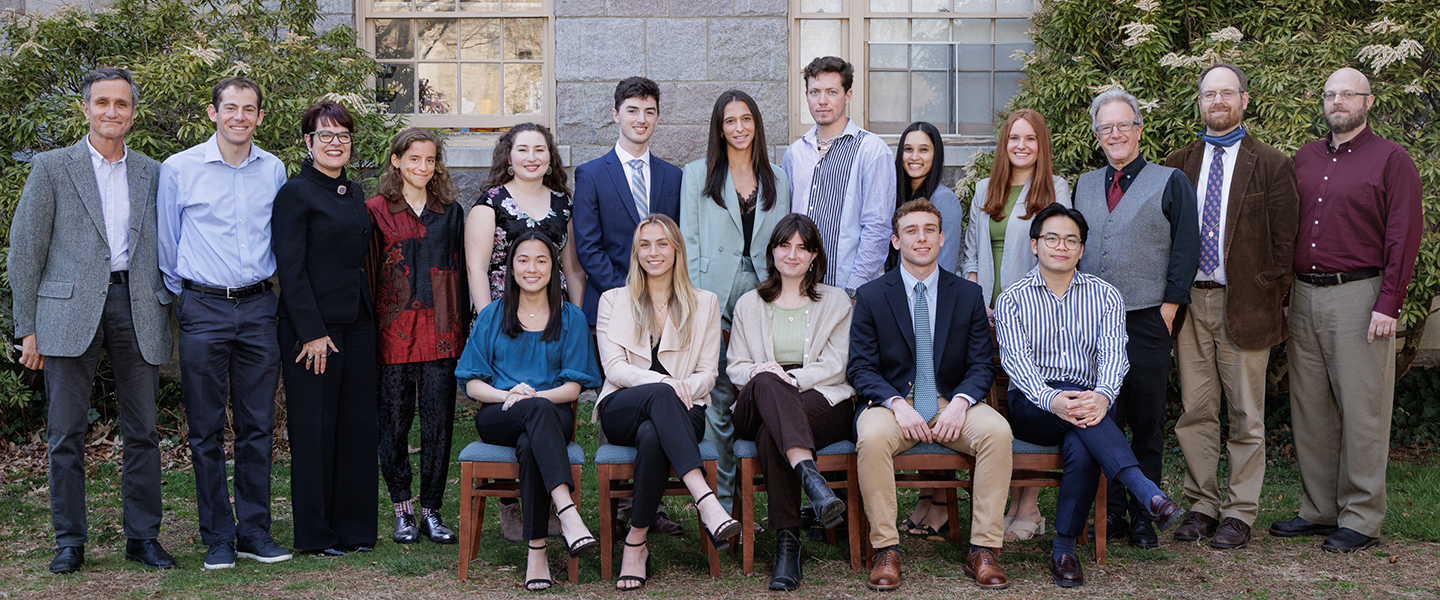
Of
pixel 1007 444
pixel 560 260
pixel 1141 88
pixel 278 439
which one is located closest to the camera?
pixel 1007 444

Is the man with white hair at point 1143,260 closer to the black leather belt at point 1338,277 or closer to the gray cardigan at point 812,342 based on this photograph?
the black leather belt at point 1338,277

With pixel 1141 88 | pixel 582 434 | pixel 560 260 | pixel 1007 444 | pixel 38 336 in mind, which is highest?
pixel 1141 88

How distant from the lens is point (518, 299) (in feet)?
13.1

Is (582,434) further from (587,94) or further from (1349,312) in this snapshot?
(1349,312)

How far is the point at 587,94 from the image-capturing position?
22.0ft

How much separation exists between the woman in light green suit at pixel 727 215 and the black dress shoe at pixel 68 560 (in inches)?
93.2

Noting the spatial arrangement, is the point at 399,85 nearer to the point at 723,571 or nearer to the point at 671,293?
the point at 671,293

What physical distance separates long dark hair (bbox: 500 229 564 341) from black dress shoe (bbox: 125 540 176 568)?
1.50 m

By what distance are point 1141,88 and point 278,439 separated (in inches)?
206

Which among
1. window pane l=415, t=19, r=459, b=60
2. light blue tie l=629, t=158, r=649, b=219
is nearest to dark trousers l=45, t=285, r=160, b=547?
light blue tie l=629, t=158, r=649, b=219

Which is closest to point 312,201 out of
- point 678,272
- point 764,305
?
point 678,272

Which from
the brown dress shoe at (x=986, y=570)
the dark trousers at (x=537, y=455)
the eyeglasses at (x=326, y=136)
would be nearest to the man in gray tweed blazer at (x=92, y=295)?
the eyeglasses at (x=326, y=136)

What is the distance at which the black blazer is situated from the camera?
12.6 ft

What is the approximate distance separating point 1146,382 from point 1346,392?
0.80 meters
